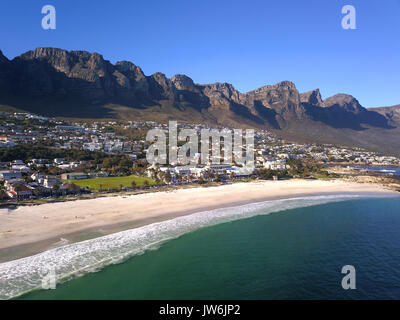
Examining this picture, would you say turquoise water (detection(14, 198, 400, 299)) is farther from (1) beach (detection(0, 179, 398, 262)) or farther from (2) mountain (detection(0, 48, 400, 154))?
(2) mountain (detection(0, 48, 400, 154))

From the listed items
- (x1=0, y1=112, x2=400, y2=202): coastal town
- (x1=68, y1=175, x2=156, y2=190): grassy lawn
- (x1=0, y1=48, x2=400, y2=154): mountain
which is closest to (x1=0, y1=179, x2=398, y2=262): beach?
(x1=0, y1=112, x2=400, y2=202): coastal town

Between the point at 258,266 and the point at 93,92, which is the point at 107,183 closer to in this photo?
the point at 258,266

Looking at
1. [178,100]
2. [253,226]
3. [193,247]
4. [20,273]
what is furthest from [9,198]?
[178,100]

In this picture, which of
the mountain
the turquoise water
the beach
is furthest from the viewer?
the mountain

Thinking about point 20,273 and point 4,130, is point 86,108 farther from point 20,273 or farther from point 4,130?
point 20,273

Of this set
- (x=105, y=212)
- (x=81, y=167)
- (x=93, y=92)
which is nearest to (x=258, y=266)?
(x=105, y=212)

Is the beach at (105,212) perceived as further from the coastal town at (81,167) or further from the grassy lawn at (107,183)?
the grassy lawn at (107,183)
